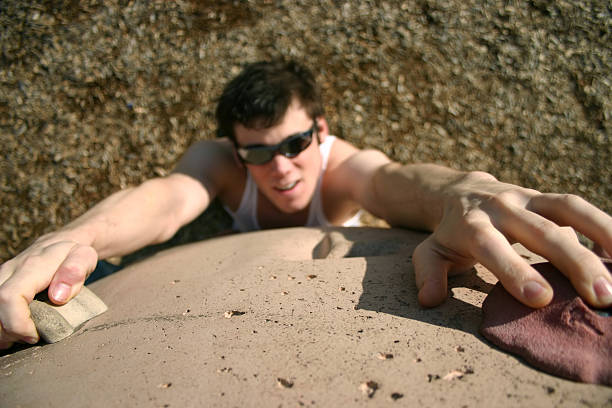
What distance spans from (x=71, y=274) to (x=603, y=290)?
1.72 meters

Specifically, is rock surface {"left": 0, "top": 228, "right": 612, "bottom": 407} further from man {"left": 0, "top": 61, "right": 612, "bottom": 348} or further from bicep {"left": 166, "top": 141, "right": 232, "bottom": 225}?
bicep {"left": 166, "top": 141, "right": 232, "bottom": 225}

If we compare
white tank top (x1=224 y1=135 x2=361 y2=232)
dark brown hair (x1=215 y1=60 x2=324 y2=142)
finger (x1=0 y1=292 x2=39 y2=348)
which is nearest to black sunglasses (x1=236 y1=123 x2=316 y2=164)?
dark brown hair (x1=215 y1=60 x2=324 y2=142)

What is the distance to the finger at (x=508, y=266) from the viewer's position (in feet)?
4.11

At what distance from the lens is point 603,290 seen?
1.19m

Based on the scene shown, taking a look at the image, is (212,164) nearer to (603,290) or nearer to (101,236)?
(101,236)

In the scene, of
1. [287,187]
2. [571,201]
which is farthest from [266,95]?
[571,201]

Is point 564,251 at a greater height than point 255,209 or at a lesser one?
greater

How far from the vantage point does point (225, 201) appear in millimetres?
3424

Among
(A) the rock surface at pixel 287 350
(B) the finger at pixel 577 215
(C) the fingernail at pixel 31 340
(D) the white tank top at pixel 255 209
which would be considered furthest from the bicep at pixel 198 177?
(B) the finger at pixel 577 215

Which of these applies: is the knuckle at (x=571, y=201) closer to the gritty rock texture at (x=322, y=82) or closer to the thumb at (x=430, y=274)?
the thumb at (x=430, y=274)

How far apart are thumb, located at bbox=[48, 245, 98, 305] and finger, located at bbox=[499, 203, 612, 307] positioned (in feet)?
4.97

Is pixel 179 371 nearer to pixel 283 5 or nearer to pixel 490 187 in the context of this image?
pixel 490 187

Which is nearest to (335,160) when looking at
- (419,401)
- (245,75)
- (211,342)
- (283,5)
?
(245,75)

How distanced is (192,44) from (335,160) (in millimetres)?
1344
